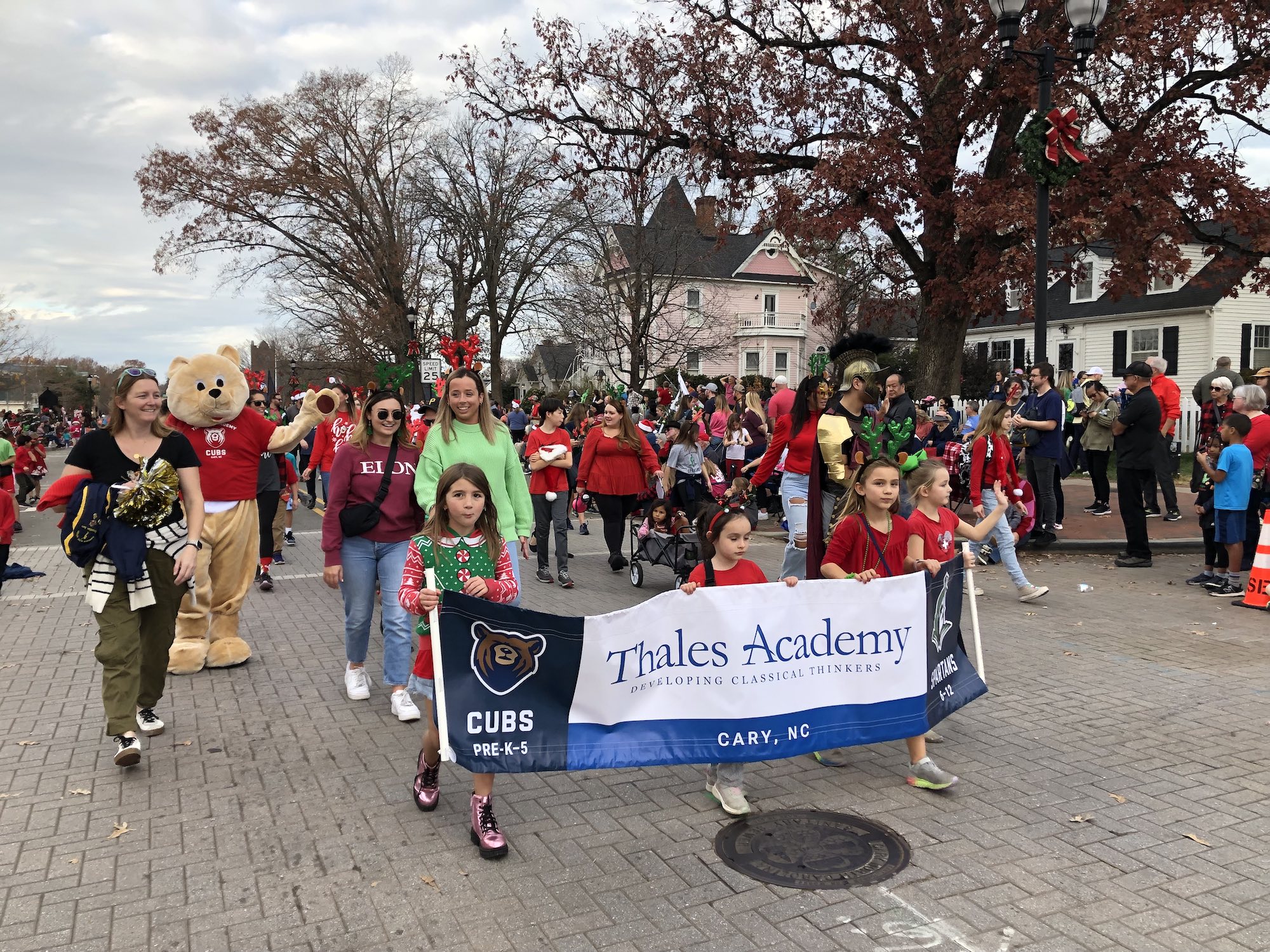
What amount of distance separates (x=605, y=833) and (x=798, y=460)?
3.86 m

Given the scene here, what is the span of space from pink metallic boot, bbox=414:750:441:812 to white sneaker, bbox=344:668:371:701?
177cm

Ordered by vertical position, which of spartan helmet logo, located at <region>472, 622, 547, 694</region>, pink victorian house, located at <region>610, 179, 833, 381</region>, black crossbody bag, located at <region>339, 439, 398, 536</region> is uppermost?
pink victorian house, located at <region>610, 179, 833, 381</region>

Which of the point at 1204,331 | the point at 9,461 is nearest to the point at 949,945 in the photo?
the point at 9,461

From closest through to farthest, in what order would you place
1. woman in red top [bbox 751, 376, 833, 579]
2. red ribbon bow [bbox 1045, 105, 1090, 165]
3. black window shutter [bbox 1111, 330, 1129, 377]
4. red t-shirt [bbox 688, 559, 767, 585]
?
red t-shirt [bbox 688, 559, 767, 585] → woman in red top [bbox 751, 376, 833, 579] → red ribbon bow [bbox 1045, 105, 1090, 165] → black window shutter [bbox 1111, 330, 1129, 377]

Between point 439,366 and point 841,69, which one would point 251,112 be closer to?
point 439,366

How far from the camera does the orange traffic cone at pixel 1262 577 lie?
28.1 feet

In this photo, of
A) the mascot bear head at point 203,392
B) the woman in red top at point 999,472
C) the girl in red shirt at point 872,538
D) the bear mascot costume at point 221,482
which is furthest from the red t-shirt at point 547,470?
the girl in red shirt at point 872,538

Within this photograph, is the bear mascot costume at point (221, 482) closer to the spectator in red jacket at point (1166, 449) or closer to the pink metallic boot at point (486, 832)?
the pink metallic boot at point (486, 832)

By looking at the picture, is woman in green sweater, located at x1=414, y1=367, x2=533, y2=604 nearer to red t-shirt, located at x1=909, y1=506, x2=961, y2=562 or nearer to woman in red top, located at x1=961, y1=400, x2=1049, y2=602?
red t-shirt, located at x1=909, y1=506, x2=961, y2=562

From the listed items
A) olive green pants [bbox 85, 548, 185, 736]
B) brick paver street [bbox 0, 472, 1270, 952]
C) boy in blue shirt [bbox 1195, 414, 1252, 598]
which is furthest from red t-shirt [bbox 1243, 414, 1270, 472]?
olive green pants [bbox 85, 548, 185, 736]

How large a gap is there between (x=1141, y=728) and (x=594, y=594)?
5.36m

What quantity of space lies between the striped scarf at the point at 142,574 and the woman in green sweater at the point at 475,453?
Answer: 126 cm

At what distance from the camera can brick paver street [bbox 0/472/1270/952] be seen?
10.8ft

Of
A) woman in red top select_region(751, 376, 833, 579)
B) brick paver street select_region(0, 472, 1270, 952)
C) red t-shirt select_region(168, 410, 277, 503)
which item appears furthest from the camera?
woman in red top select_region(751, 376, 833, 579)
